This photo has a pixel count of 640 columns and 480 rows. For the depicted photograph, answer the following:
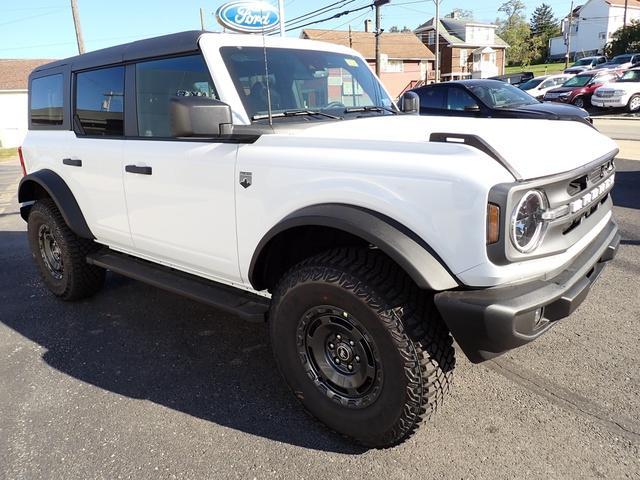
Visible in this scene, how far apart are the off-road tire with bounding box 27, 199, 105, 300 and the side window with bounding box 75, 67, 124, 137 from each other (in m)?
0.84

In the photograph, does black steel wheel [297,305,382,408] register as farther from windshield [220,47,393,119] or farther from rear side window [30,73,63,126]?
→ rear side window [30,73,63,126]

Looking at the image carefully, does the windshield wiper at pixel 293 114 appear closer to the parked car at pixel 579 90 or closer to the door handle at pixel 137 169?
the door handle at pixel 137 169

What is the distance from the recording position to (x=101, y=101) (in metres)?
3.84

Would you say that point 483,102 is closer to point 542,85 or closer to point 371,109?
point 371,109

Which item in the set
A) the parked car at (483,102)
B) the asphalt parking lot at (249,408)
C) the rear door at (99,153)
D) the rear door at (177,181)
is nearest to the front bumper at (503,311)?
the asphalt parking lot at (249,408)

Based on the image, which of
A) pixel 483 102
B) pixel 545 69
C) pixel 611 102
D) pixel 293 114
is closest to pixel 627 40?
pixel 545 69

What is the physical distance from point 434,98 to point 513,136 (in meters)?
9.23

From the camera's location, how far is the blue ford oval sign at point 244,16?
3.36m

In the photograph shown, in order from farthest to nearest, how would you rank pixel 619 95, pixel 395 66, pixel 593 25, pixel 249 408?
pixel 593 25, pixel 395 66, pixel 619 95, pixel 249 408

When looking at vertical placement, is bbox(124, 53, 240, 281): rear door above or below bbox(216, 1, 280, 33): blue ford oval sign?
below

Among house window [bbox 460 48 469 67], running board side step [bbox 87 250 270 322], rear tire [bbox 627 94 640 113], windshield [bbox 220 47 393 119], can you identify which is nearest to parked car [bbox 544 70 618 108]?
rear tire [bbox 627 94 640 113]

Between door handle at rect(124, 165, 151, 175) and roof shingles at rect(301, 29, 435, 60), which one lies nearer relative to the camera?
door handle at rect(124, 165, 151, 175)

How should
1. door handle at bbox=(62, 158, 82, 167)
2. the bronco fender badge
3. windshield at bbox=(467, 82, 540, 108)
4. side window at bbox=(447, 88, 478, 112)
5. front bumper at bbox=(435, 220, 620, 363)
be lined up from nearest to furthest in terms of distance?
front bumper at bbox=(435, 220, 620, 363), the bronco fender badge, door handle at bbox=(62, 158, 82, 167), windshield at bbox=(467, 82, 540, 108), side window at bbox=(447, 88, 478, 112)

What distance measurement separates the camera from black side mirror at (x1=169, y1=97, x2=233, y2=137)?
2469 millimetres
